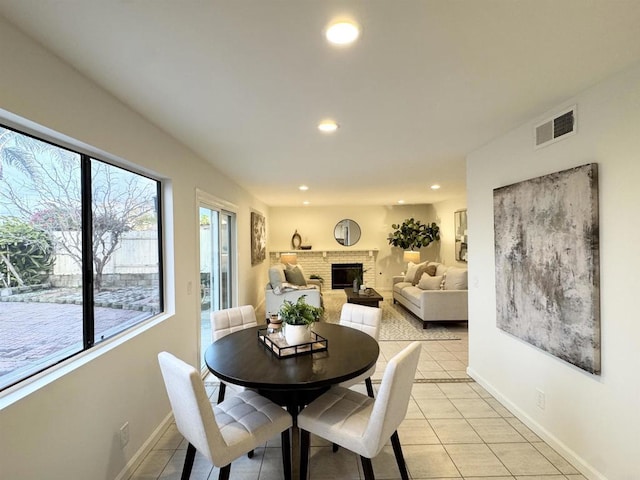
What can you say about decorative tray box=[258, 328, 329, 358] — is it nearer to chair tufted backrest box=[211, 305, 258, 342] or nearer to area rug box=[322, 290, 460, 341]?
chair tufted backrest box=[211, 305, 258, 342]

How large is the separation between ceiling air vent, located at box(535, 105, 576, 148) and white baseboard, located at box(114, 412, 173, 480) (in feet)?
11.2

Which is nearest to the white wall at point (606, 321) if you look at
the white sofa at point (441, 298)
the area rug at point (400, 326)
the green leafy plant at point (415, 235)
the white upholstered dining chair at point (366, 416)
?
the white upholstered dining chair at point (366, 416)

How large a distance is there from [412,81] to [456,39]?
40cm

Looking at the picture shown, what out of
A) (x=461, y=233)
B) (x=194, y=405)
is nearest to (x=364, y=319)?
(x=194, y=405)

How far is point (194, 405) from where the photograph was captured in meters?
1.45

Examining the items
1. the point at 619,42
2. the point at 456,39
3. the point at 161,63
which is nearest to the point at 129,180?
the point at 161,63

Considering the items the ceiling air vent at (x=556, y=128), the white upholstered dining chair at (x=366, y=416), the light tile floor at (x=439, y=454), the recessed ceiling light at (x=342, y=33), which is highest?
the recessed ceiling light at (x=342, y=33)

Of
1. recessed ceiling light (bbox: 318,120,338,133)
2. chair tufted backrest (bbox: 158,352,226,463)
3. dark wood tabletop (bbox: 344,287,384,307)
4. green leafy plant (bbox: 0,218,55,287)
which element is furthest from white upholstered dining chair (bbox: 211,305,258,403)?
dark wood tabletop (bbox: 344,287,384,307)

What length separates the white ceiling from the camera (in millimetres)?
1207

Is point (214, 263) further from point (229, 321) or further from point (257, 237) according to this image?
point (257, 237)

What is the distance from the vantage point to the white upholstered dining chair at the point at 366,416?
1.57 metres

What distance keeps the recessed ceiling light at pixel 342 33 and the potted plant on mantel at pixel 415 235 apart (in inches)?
276

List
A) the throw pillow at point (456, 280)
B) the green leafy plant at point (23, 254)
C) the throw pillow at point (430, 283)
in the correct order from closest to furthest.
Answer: the green leafy plant at point (23, 254) → the throw pillow at point (456, 280) → the throw pillow at point (430, 283)

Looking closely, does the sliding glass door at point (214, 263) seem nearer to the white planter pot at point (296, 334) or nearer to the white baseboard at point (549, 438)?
the white planter pot at point (296, 334)
